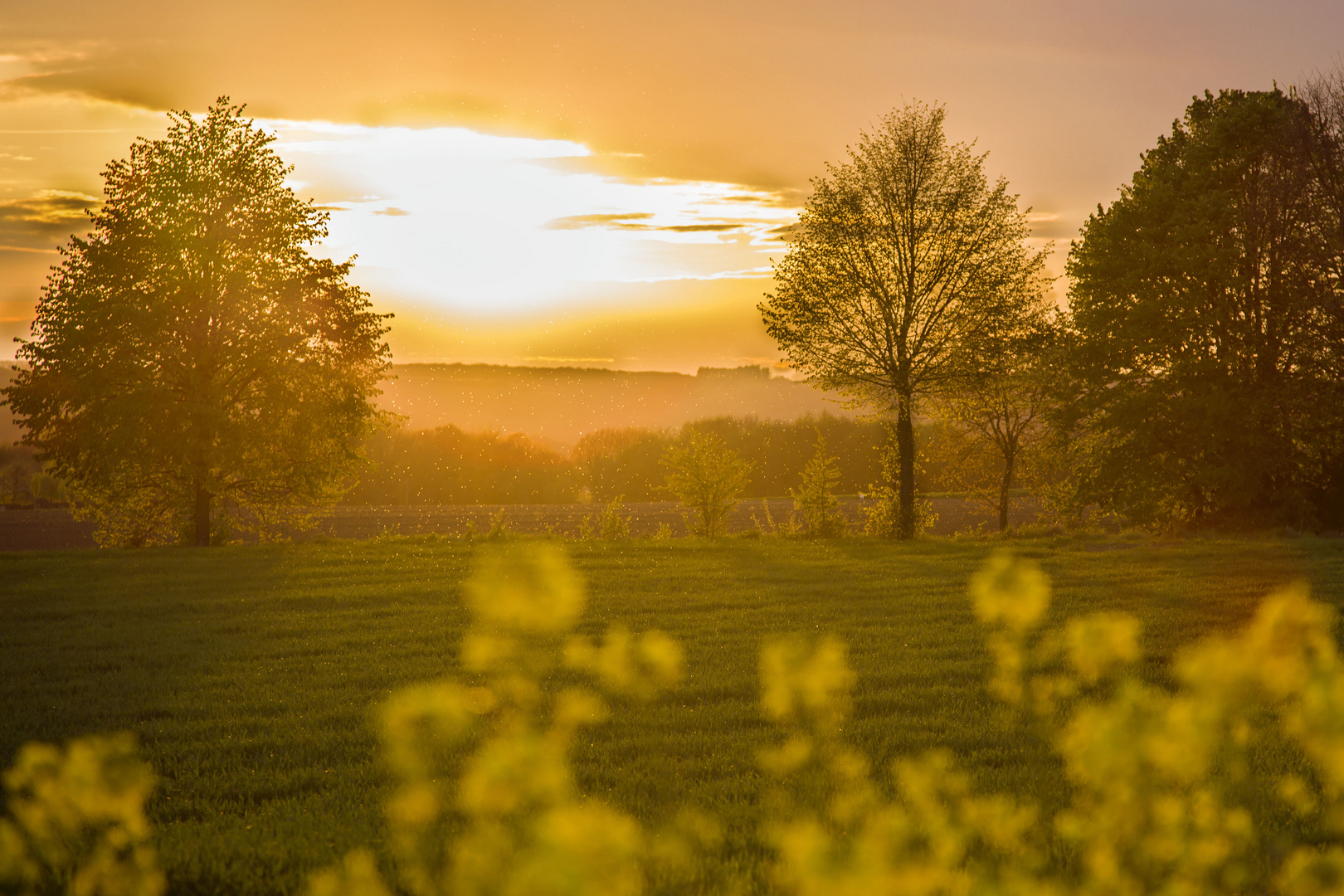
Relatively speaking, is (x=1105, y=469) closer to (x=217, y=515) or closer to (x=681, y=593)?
(x=681, y=593)

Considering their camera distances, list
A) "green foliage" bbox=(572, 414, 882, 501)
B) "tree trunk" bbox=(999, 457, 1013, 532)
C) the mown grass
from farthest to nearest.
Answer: "green foliage" bbox=(572, 414, 882, 501)
"tree trunk" bbox=(999, 457, 1013, 532)
the mown grass

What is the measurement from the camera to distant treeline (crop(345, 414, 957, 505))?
232ft

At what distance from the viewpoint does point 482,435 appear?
81.1 metres

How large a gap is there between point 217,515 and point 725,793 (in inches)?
1001

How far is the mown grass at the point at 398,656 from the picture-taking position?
5.64 m

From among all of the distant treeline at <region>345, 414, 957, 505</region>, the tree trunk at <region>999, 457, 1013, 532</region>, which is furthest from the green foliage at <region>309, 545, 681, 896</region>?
the distant treeline at <region>345, 414, 957, 505</region>

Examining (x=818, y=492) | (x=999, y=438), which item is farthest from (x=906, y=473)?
(x=999, y=438)

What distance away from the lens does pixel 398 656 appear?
991 cm

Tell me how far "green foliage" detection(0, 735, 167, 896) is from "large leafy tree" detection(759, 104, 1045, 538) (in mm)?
21745

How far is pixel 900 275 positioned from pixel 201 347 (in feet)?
62.9

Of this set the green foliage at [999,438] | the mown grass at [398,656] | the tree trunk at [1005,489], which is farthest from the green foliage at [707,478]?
the tree trunk at [1005,489]

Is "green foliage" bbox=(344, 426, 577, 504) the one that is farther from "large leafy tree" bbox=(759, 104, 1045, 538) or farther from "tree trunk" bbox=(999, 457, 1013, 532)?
"large leafy tree" bbox=(759, 104, 1045, 538)

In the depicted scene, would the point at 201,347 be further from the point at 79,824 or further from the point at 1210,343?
the point at 1210,343

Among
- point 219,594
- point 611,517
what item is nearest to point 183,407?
point 219,594
